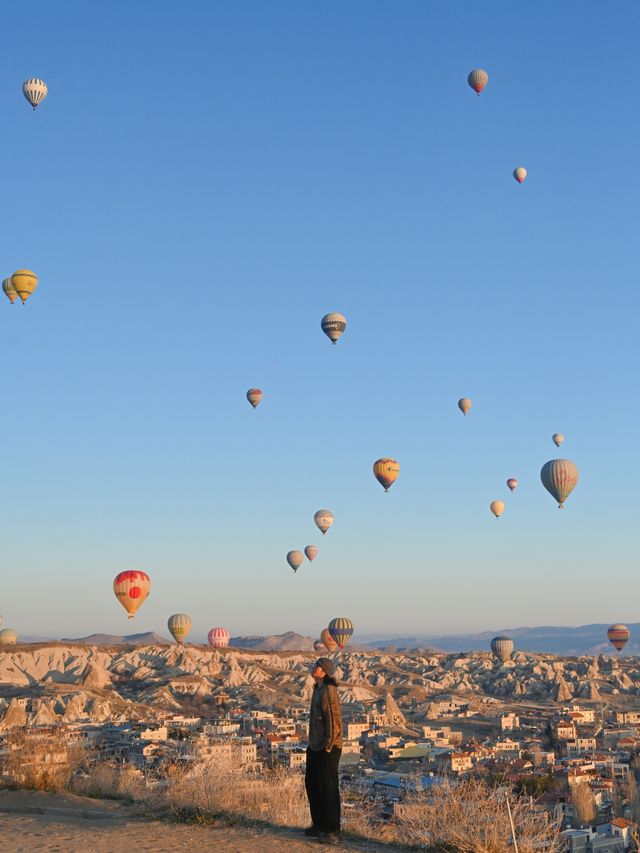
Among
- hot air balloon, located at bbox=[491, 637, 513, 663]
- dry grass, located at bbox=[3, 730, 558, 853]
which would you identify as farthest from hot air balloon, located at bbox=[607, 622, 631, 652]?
dry grass, located at bbox=[3, 730, 558, 853]

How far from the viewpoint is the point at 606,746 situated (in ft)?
199

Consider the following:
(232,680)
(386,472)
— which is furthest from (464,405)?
(232,680)

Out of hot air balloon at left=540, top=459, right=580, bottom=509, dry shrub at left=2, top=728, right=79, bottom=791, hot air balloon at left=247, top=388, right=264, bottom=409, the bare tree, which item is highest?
hot air balloon at left=247, top=388, right=264, bottom=409

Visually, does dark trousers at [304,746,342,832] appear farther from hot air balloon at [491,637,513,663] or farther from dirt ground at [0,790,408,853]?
hot air balloon at [491,637,513,663]

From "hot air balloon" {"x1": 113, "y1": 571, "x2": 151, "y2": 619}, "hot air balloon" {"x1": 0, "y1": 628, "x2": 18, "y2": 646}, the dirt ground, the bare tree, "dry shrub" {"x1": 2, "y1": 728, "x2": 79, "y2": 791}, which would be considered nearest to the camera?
the dirt ground

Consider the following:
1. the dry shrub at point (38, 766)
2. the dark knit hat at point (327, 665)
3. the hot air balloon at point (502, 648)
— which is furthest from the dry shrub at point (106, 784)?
the hot air balloon at point (502, 648)

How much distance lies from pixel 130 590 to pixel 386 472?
17819 millimetres

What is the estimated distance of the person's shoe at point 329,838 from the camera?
31.4 feet

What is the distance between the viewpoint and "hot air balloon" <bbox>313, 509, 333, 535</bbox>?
2482 inches

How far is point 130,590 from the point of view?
40.5 m

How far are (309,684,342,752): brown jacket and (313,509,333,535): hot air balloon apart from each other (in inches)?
2094

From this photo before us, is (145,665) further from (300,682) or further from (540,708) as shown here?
(540,708)

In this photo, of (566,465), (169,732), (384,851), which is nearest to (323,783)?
(384,851)

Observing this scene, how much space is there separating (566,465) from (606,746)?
2268cm
